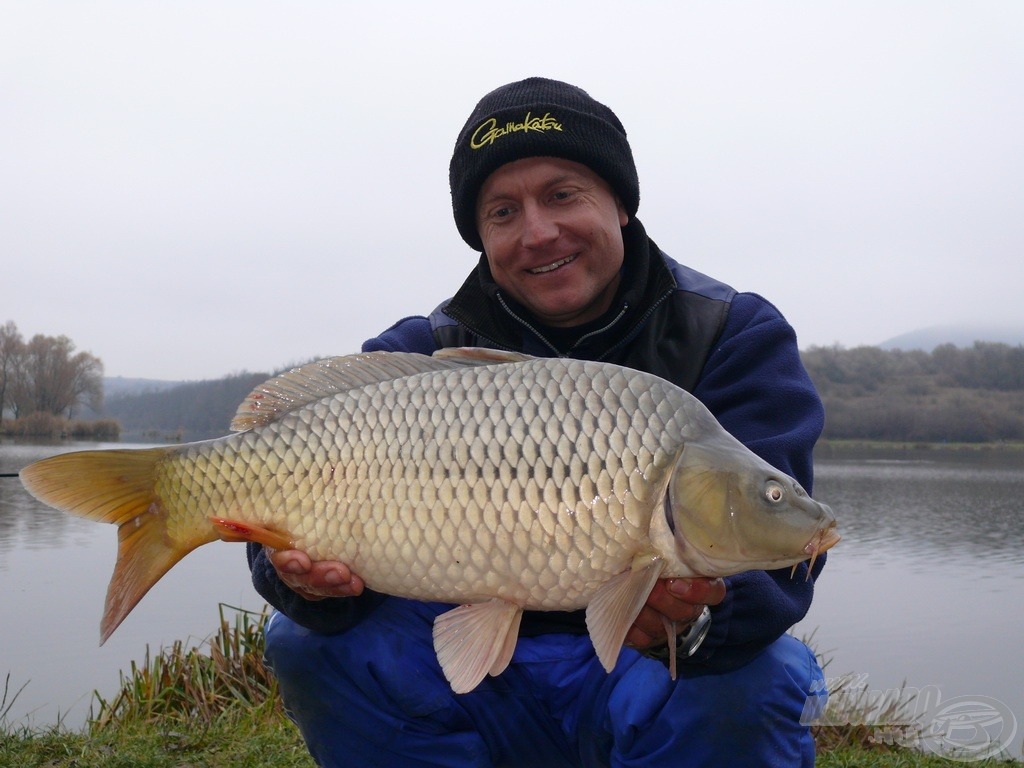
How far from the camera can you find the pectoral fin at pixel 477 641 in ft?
4.66

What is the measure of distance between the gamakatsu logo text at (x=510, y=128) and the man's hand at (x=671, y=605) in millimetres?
1071

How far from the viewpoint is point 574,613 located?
184cm

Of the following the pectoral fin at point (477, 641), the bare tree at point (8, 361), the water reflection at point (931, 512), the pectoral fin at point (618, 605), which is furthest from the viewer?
the bare tree at point (8, 361)

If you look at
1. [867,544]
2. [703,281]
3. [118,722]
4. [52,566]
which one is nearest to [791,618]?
[703,281]

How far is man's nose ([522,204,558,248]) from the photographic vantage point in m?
1.92

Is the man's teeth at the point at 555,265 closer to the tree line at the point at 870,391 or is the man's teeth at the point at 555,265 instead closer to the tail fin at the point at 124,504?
the tail fin at the point at 124,504

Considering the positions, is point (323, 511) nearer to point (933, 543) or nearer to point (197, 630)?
point (197, 630)

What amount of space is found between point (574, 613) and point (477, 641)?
45 centimetres

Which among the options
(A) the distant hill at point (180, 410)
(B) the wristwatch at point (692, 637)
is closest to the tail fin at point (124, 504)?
(B) the wristwatch at point (692, 637)

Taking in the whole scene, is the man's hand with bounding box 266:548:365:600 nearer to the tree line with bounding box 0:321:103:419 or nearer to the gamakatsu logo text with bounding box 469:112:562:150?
the gamakatsu logo text with bounding box 469:112:562:150

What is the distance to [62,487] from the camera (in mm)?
1499

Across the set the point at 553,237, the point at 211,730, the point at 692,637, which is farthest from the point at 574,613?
the point at 211,730

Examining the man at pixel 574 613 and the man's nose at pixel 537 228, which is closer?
the man at pixel 574 613

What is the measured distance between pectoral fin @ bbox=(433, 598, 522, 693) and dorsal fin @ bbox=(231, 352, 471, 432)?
1.33ft
